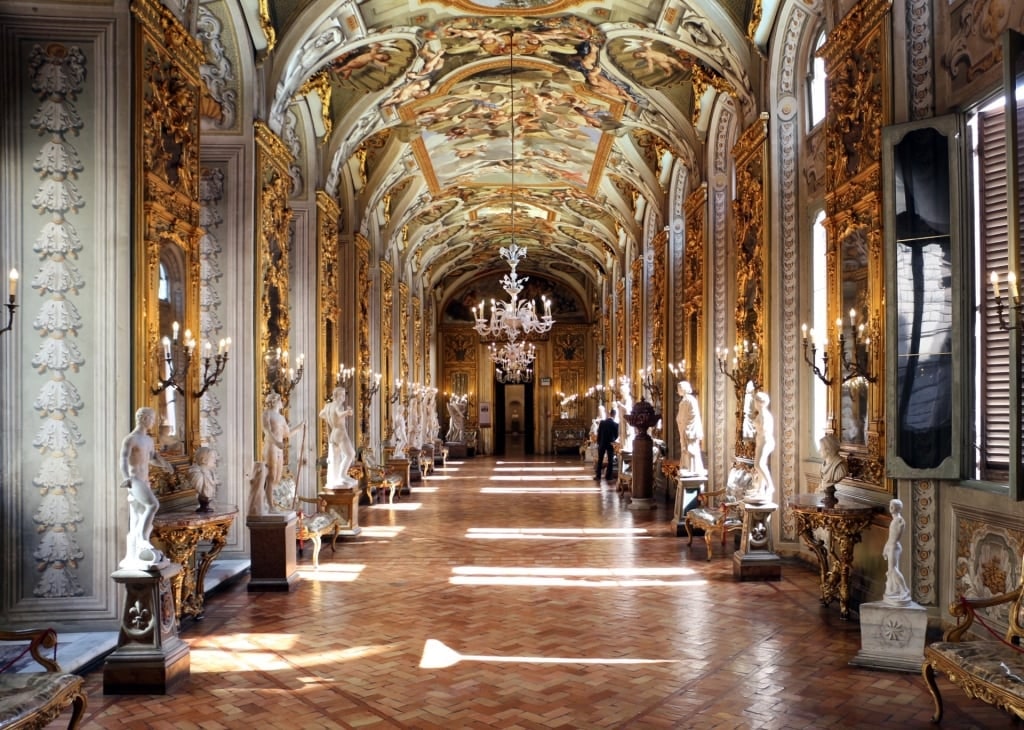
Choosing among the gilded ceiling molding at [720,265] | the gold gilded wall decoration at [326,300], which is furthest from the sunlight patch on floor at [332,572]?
the gilded ceiling molding at [720,265]

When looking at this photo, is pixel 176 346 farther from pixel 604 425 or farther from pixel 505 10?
pixel 604 425

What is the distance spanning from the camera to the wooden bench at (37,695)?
383 centimetres

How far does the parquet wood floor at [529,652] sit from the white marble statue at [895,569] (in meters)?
0.52

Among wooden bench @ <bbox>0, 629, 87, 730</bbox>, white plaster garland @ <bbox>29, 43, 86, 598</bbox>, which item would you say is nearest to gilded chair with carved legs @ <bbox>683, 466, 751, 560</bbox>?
white plaster garland @ <bbox>29, 43, 86, 598</bbox>

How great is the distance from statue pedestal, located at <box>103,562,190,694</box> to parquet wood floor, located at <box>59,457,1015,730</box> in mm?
119

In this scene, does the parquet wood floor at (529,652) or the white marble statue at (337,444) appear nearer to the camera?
the parquet wood floor at (529,652)

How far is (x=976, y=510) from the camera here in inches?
234

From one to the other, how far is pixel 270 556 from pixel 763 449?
5.25 m

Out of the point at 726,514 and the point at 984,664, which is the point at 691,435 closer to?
the point at 726,514

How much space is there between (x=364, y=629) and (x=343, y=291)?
34.6 ft

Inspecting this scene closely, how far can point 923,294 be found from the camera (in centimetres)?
630

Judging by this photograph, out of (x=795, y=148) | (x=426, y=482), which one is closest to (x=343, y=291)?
(x=426, y=482)

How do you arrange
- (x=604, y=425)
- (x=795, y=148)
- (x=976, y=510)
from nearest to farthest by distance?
(x=976, y=510), (x=795, y=148), (x=604, y=425)

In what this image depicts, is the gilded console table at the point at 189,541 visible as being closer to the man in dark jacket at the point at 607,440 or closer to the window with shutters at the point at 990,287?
the window with shutters at the point at 990,287
